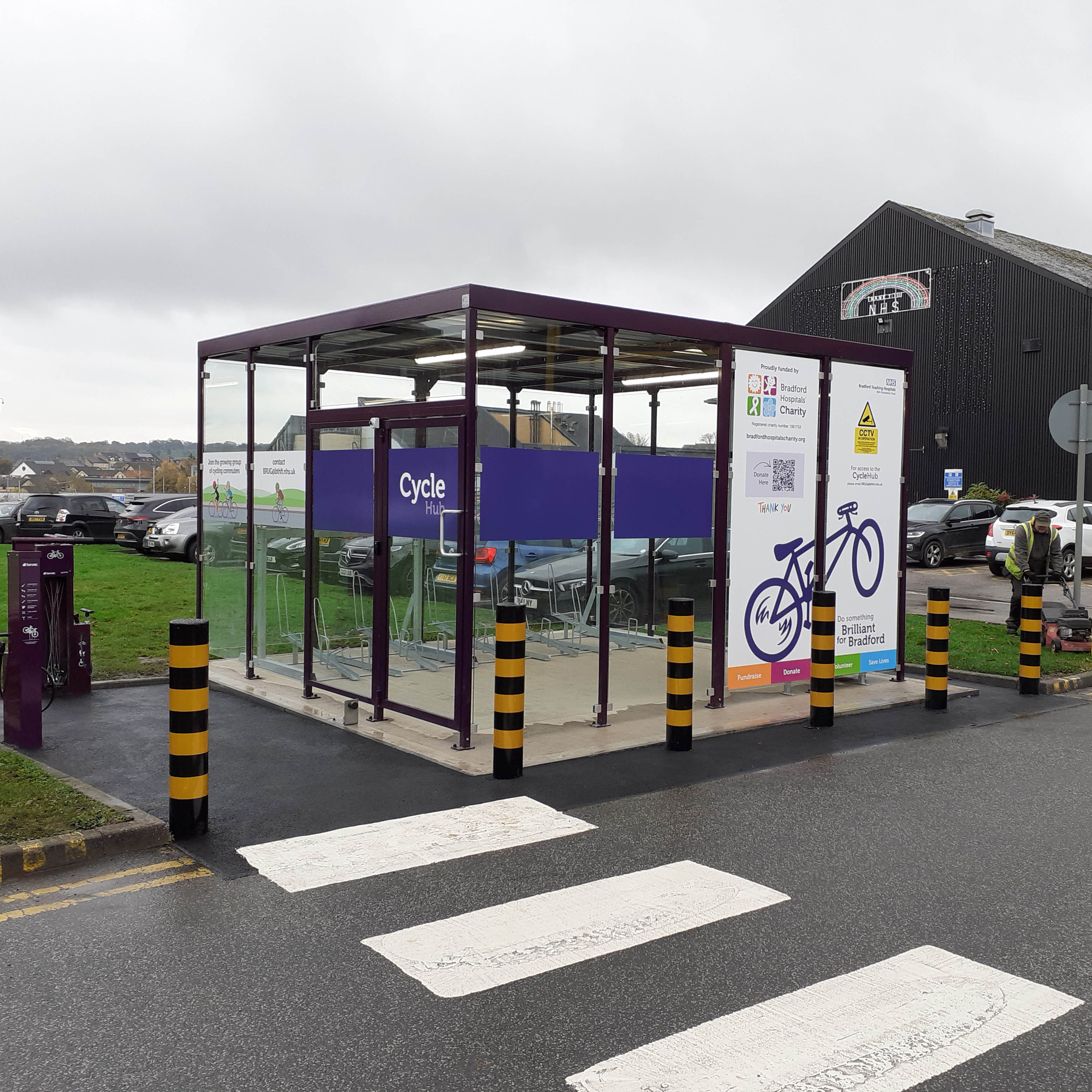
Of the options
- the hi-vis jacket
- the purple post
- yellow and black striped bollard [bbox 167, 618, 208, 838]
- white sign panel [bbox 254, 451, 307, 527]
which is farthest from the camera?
the hi-vis jacket

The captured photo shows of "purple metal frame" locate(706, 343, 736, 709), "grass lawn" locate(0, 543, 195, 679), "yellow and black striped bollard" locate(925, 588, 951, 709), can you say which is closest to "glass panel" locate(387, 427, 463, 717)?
"purple metal frame" locate(706, 343, 736, 709)

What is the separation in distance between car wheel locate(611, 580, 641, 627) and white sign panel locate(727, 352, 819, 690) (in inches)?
116

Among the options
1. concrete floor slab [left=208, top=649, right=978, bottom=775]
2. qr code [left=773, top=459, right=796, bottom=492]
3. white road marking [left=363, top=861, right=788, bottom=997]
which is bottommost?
white road marking [left=363, top=861, right=788, bottom=997]

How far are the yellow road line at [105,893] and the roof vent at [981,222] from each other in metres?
39.9

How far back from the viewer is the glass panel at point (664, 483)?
898cm

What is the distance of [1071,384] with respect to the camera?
1330 inches

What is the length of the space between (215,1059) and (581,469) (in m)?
5.49

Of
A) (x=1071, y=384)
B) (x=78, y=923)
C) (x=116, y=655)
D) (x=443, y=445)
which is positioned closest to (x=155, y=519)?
(x=116, y=655)

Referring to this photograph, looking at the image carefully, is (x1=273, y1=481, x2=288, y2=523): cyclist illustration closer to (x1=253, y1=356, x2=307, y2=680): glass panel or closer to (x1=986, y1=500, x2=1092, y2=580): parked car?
(x1=253, y1=356, x2=307, y2=680): glass panel

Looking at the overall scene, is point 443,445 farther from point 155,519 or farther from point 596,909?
point 155,519

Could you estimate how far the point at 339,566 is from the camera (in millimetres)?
9523

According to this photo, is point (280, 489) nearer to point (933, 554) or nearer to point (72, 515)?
point (933, 554)

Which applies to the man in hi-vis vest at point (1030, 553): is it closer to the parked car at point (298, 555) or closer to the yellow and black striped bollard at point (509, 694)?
the parked car at point (298, 555)

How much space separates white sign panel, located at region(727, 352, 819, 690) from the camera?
30.7 ft
